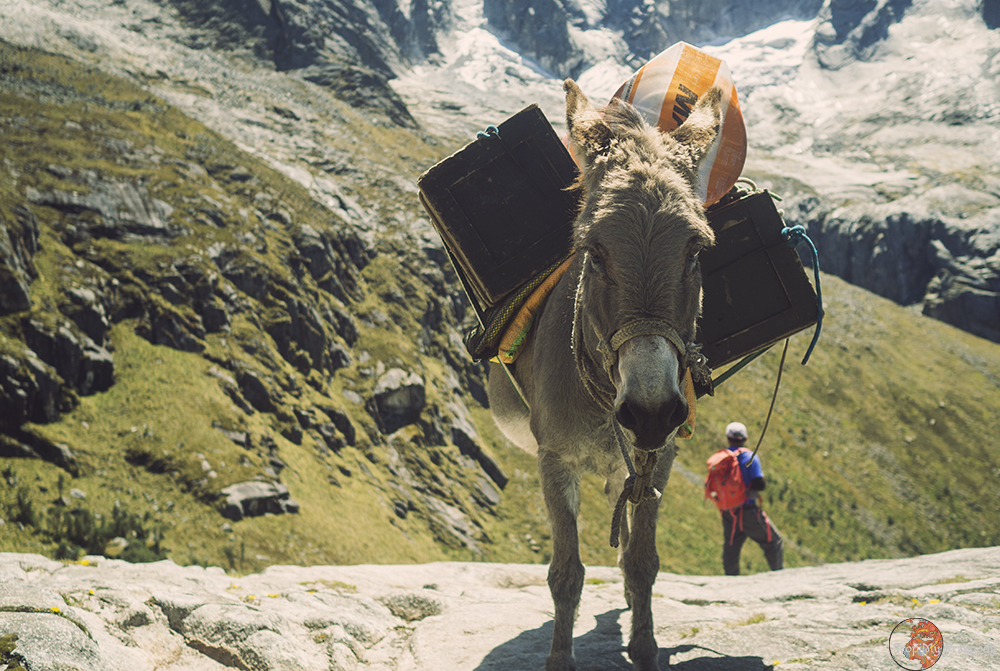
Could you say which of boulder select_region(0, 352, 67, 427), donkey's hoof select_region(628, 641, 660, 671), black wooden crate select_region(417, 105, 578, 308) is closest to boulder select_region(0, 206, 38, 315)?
boulder select_region(0, 352, 67, 427)

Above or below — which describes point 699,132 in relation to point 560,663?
above

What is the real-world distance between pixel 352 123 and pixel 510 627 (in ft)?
298

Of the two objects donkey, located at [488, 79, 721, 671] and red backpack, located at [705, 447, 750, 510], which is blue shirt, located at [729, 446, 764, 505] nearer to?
red backpack, located at [705, 447, 750, 510]

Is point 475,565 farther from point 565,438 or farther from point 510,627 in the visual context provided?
point 565,438

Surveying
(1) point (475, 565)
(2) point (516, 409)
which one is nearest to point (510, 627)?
(2) point (516, 409)

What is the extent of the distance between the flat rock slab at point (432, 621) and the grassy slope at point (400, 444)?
33.2 ft

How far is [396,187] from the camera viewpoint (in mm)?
60375

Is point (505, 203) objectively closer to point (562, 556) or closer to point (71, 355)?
point (562, 556)

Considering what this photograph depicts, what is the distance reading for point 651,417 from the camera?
2859 millimetres

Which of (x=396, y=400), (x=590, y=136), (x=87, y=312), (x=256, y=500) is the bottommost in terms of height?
(x=396, y=400)

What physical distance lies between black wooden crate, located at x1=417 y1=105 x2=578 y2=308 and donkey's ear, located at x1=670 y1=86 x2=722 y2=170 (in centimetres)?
208

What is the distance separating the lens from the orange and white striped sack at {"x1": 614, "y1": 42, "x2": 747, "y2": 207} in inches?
220

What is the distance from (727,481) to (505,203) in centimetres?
760

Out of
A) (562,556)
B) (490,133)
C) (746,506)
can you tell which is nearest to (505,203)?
(490,133)
